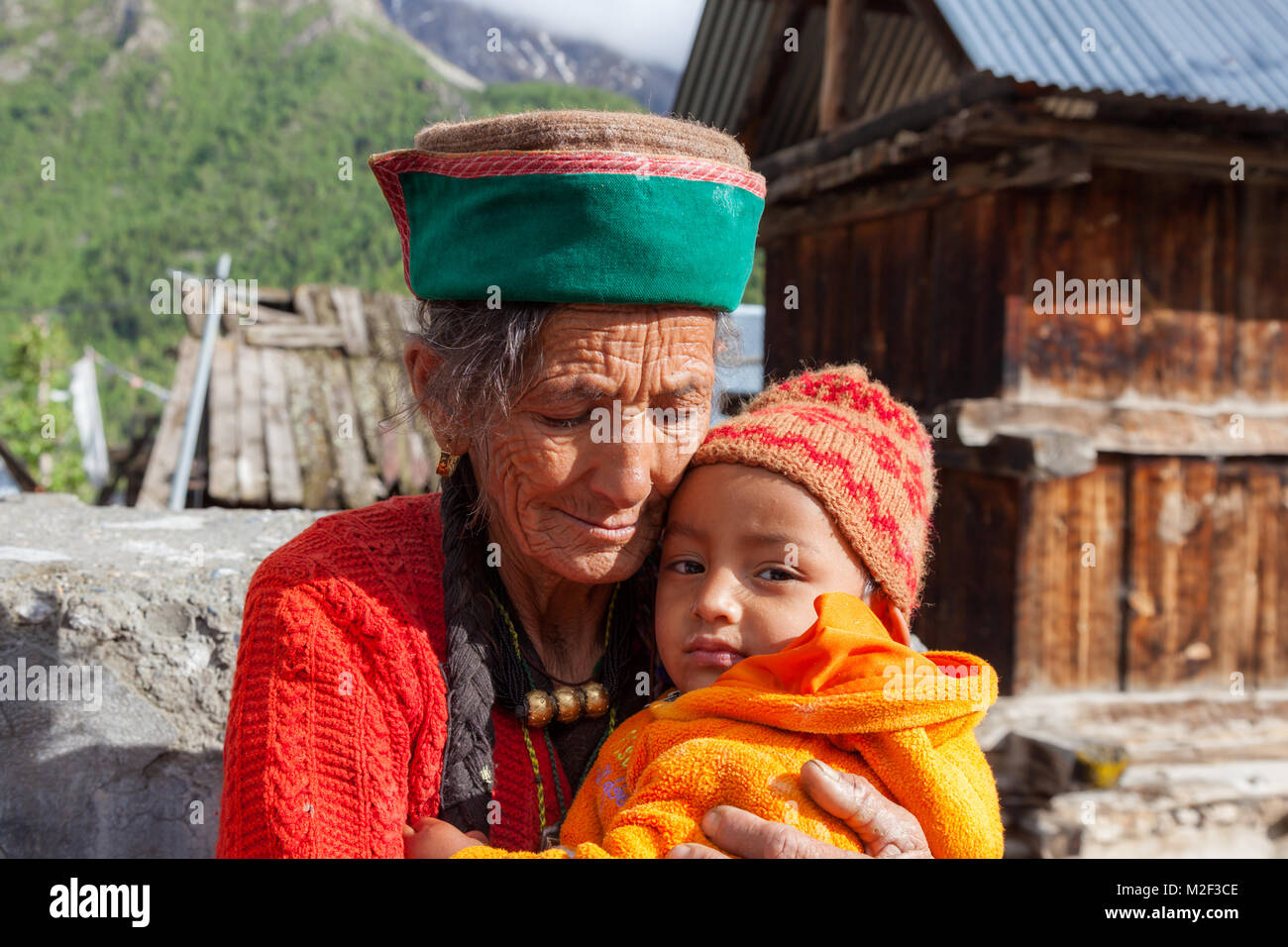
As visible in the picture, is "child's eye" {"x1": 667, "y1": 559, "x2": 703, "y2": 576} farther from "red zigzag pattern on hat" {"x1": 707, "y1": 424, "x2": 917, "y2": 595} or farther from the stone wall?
the stone wall

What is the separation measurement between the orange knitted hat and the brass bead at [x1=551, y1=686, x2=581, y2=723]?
1.74ft

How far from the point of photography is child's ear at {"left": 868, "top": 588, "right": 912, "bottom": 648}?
2.09 meters

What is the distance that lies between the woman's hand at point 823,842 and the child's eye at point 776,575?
0.43 m

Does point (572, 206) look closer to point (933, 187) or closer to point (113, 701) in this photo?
point (113, 701)

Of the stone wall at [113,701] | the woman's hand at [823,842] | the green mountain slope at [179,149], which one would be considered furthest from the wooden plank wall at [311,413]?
the green mountain slope at [179,149]

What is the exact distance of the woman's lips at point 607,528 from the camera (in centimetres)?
189

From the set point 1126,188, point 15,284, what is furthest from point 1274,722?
point 15,284

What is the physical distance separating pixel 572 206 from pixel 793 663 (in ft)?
2.92

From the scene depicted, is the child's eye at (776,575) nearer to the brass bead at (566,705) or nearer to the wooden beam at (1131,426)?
the brass bead at (566,705)

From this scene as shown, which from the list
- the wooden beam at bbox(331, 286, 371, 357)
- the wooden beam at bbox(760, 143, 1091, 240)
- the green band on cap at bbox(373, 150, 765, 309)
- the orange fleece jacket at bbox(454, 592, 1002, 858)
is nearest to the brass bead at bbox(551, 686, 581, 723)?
the orange fleece jacket at bbox(454, 592, 1002, 858)

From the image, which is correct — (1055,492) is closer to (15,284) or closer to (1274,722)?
(1274,722)

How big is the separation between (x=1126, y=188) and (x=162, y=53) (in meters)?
85.7

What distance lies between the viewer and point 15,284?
4659cm

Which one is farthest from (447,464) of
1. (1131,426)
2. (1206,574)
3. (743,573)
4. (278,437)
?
(278,437)
